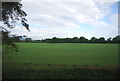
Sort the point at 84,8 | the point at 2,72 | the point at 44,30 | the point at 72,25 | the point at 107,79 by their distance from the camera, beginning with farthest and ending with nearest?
the point at 72,25
the point at 44,30
the point at 84,8
the point at 2,72
the point at 107,79

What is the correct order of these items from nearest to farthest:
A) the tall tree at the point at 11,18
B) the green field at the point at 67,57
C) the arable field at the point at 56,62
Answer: the tall tree at the point at 11,18, the arable field at the point at 56,62, the green field at the point at 67,57

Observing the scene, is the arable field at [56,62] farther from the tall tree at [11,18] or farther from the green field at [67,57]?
the tall tree at [11,18]

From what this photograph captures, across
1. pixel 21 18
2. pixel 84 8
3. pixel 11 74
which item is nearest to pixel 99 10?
pixel 84 8

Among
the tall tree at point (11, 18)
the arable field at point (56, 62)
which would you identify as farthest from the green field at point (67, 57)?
the tall tree at point (11, 18)

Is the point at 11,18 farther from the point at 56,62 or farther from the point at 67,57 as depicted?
the point at 67,57

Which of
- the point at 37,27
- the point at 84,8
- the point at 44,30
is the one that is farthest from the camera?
the point at 44,30

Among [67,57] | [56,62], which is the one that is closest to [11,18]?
[56,62]

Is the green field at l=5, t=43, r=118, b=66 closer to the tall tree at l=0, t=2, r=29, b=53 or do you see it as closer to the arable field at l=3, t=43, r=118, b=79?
the arable field at l=3, t=43, r=118, b=79

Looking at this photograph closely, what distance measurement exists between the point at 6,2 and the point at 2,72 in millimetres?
1669

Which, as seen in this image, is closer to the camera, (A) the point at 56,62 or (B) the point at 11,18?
(B) the point at 11,18

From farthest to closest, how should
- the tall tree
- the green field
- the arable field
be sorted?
1. the green field
2. the arable field
3. the tall tree

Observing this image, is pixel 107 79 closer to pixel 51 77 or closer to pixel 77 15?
pixel 51 77

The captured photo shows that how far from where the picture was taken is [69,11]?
139 inches

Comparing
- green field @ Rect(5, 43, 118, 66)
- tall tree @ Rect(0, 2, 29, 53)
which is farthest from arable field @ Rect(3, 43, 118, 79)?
tall tree @ Rect(0, 2, 29, 53)
